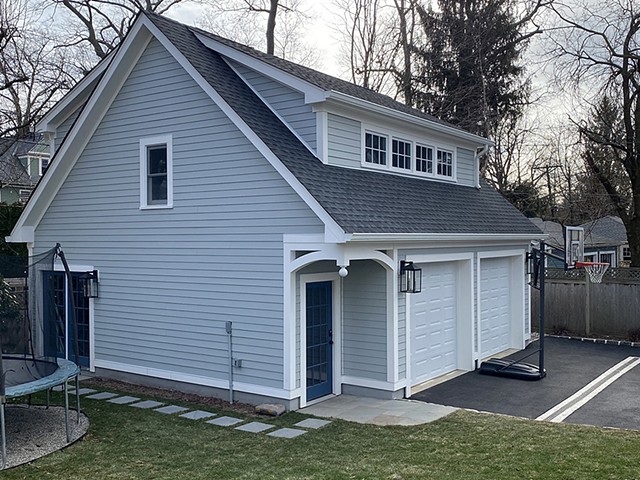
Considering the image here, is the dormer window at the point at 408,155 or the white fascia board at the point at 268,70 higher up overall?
the white fascia board at the point at 268,70

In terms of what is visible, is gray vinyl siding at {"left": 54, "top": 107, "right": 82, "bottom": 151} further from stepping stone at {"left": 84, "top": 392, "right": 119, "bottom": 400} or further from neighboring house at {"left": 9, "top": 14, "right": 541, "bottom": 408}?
stepping stone at {"left": 84, "top": 392, "right": 119, "bottom": 400}

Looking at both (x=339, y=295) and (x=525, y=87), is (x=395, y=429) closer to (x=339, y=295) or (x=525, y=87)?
(x=339, y=295)

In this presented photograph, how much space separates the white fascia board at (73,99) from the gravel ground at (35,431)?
21.7 ft

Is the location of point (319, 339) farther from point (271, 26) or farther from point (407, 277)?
point (271, 26)

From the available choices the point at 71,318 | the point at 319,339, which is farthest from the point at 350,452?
the point at 71,318

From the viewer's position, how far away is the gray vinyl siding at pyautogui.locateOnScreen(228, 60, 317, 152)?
1078 centimetres

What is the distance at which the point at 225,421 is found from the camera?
9.20m

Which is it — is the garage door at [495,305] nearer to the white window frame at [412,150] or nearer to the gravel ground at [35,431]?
the white window frame at [412,150]

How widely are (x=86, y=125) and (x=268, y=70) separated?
3.98 m

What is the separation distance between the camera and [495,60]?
84.7 ft

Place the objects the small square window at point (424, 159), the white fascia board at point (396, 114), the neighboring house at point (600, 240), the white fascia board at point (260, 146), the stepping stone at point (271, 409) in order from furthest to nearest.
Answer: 1. the neighboring house at point (600, 240)
2. the small square window at point (424, 159)
3. the white fascia board at point (396, 114)
4. the stepping stone at point (271, 409)
5. the white fascia board at point (260, 146)

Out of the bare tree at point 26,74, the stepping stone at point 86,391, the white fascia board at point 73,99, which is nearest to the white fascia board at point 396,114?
the white fascia board at point 73,99

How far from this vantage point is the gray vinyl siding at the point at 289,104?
35.4 ft

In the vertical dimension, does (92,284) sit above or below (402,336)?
above
